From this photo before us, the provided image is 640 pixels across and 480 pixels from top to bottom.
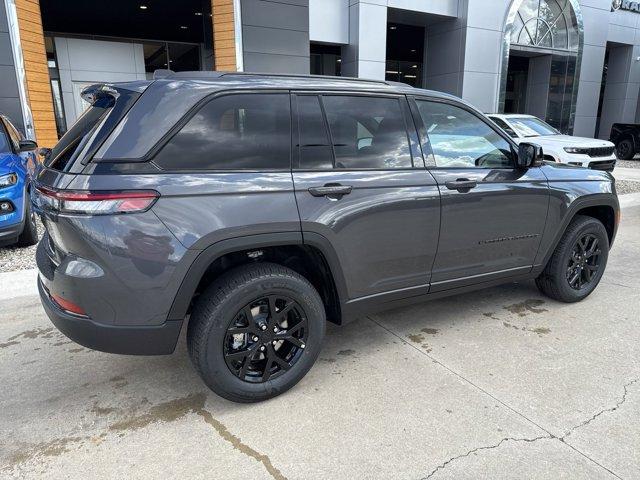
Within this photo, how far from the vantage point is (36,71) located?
1010 centimetres

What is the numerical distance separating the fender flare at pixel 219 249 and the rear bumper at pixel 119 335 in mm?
100

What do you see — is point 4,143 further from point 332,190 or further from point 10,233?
point 332,190

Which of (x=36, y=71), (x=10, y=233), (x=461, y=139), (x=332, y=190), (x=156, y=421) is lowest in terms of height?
(x=156, y=421)

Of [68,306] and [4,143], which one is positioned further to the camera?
[4,143]

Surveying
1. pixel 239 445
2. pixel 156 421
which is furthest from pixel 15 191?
pixel 239 445

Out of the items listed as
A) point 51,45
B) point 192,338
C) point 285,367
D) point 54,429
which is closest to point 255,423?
point 285,367

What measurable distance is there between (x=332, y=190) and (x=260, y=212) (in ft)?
1.52

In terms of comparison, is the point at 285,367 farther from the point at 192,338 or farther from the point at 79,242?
the point at 79,242

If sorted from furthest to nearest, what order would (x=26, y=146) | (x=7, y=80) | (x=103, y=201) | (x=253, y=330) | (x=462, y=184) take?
(x=7, y=80) → (x=26, y=146) → (x=462, y=184) → (x=253, y=330) → (x=103, y=201)

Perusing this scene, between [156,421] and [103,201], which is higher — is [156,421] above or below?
below

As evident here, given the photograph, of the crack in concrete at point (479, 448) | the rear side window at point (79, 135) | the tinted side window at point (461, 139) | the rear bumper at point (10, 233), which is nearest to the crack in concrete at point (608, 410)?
the crack in concrete at point (479, 448)

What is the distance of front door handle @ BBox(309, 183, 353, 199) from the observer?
2.68m

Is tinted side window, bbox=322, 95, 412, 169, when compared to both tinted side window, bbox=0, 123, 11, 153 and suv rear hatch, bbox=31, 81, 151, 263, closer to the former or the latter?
suv rear hatch, bbox=31, 81, 151, 263

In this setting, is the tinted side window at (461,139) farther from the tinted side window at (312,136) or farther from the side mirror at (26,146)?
the side mirror at (26,146)
